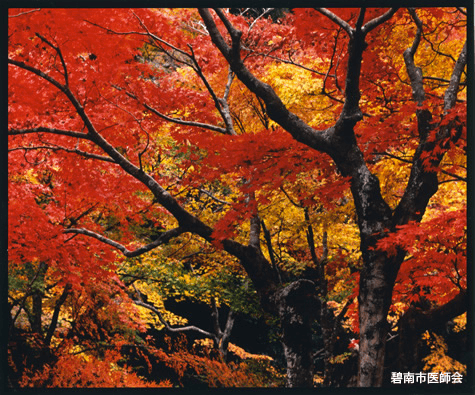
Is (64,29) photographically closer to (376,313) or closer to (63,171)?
(63,171)

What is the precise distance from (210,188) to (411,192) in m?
5.16

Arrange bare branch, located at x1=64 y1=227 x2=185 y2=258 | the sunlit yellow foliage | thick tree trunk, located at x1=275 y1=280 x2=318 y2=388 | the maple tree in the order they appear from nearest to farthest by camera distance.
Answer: the maple tree → thick tree trunk, located at x1=275 y1=280 x2=318 y2=388 → bare branch, located at x1=64 y1=227 x2=185 y2=258 → the sunlit yellow foliage

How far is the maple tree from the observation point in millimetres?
4027

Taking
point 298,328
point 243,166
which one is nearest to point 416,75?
point 243,166

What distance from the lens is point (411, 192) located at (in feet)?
13.4

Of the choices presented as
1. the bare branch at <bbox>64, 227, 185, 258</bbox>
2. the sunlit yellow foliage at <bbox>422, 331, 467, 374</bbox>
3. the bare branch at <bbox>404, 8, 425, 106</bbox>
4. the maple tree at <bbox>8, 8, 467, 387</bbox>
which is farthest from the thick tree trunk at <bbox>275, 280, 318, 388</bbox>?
the sunlit yellow foliage at <bbox>422, 331, 467, 374</bbox>

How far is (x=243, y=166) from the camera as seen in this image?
4496mm

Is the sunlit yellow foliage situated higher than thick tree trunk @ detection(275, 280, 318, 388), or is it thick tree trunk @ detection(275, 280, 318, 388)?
thick tree trunk @ detection(275, 280, 318, 388)

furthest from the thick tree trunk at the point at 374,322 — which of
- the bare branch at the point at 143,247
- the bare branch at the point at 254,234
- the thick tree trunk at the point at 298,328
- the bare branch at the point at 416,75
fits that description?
the bare branch at the point at 143,247

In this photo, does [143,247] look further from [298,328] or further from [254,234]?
[298,328]

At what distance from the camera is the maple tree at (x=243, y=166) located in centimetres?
403

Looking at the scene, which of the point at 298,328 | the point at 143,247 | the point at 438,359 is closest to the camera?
the point at 298,328

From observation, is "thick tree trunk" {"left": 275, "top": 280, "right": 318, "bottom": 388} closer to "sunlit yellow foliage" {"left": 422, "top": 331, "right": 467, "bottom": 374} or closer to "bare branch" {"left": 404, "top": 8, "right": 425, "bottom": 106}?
"bare branch" {"left": 404, "top": 8, "right": 425, "bottom": 106}

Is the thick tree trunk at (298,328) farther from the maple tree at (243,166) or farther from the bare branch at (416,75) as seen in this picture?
the bare branch at (416,75)
